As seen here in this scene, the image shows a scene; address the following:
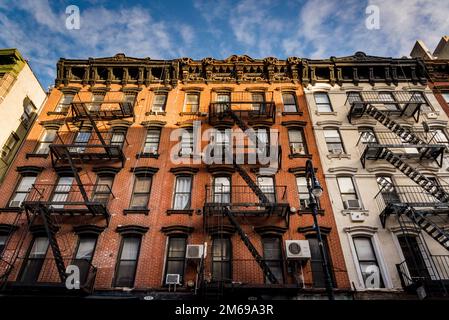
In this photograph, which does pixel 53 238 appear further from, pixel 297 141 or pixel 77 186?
pixel 297 141

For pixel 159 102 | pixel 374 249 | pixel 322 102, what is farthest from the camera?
pixel 159 102

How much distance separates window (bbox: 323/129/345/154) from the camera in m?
16.0

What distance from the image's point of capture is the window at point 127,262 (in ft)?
38.5

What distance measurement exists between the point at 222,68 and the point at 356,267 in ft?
48.0

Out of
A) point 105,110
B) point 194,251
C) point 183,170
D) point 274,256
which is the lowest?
point 194,251

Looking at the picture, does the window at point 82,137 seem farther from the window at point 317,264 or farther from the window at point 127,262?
the window at point 317,264

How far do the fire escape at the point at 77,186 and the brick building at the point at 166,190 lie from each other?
7 centimetres

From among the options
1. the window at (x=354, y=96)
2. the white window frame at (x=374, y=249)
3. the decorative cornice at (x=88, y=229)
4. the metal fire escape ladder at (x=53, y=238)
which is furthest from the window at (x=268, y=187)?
the metal fire escape ladder at (x=53, y=238)

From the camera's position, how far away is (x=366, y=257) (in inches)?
483

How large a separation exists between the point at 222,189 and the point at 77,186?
702 cm

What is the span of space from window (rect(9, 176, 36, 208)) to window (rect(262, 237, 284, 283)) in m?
11.5

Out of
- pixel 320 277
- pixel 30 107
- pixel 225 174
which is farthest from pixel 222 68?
pixel 320 277

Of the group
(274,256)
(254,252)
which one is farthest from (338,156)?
(254,252)
